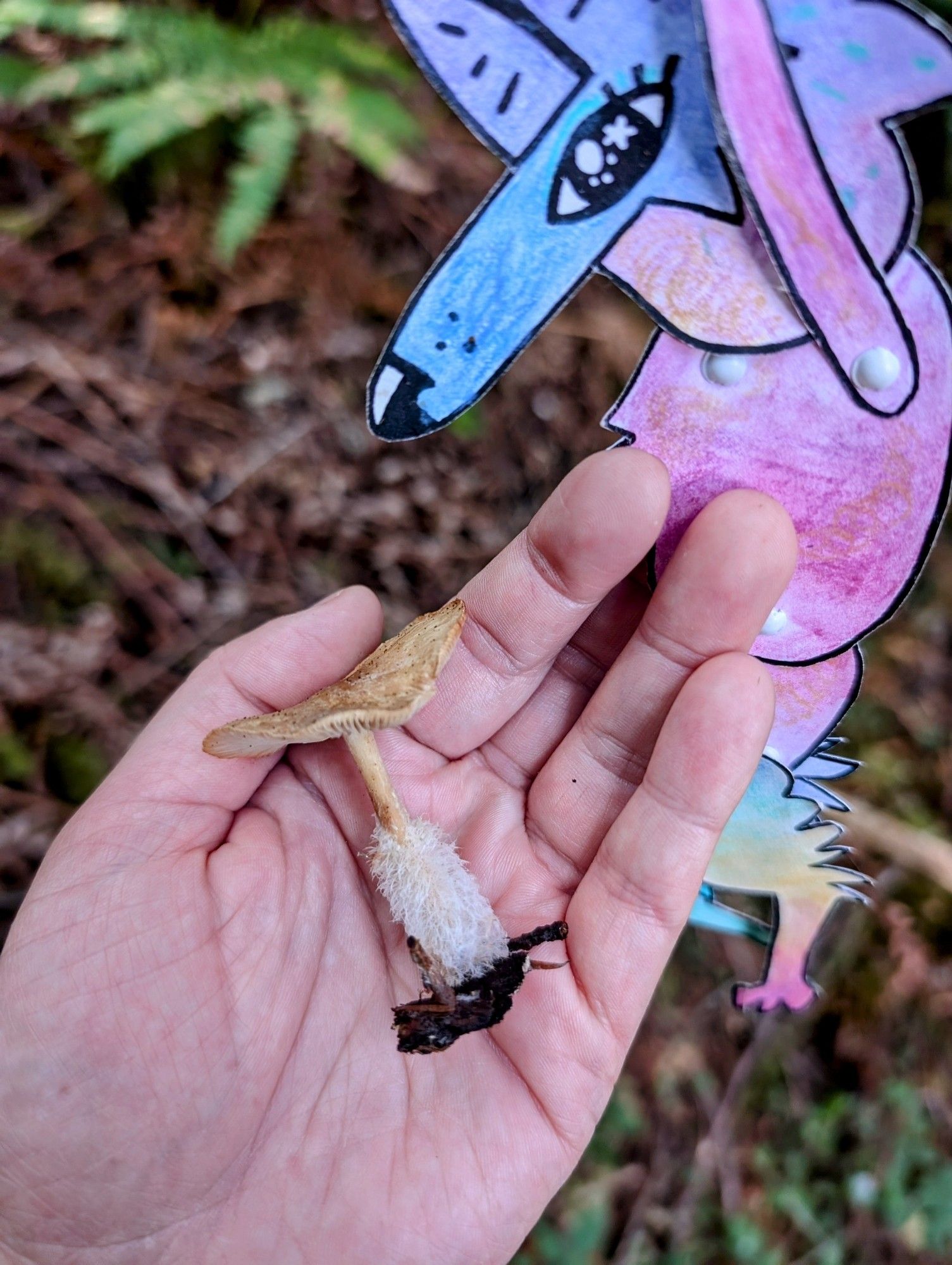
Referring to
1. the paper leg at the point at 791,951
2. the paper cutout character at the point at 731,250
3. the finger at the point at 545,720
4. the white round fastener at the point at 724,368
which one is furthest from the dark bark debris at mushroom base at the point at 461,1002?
the white round fastener at the point at 724,368

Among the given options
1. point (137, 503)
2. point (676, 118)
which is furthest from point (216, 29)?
point (676, 118)

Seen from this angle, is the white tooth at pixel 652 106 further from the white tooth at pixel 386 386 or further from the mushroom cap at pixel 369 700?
the mushroom cap at pixel 369 700

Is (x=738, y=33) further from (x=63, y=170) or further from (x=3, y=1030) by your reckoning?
(x=63, y=170)

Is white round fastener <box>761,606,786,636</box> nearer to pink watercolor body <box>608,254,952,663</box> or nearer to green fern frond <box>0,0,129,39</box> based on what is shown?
pink watercolor body <box>608,254,952,663</box>

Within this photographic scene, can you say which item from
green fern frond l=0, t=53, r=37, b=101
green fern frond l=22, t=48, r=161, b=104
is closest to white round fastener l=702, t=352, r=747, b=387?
green fern frond l=22, t=48, r=161, b=104

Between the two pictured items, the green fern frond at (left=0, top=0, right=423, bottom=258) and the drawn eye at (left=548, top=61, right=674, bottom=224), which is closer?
the drawn eye at (left=548, top=61, right=674, bottom=224)

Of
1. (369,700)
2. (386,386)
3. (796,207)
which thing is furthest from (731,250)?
(369,700)
